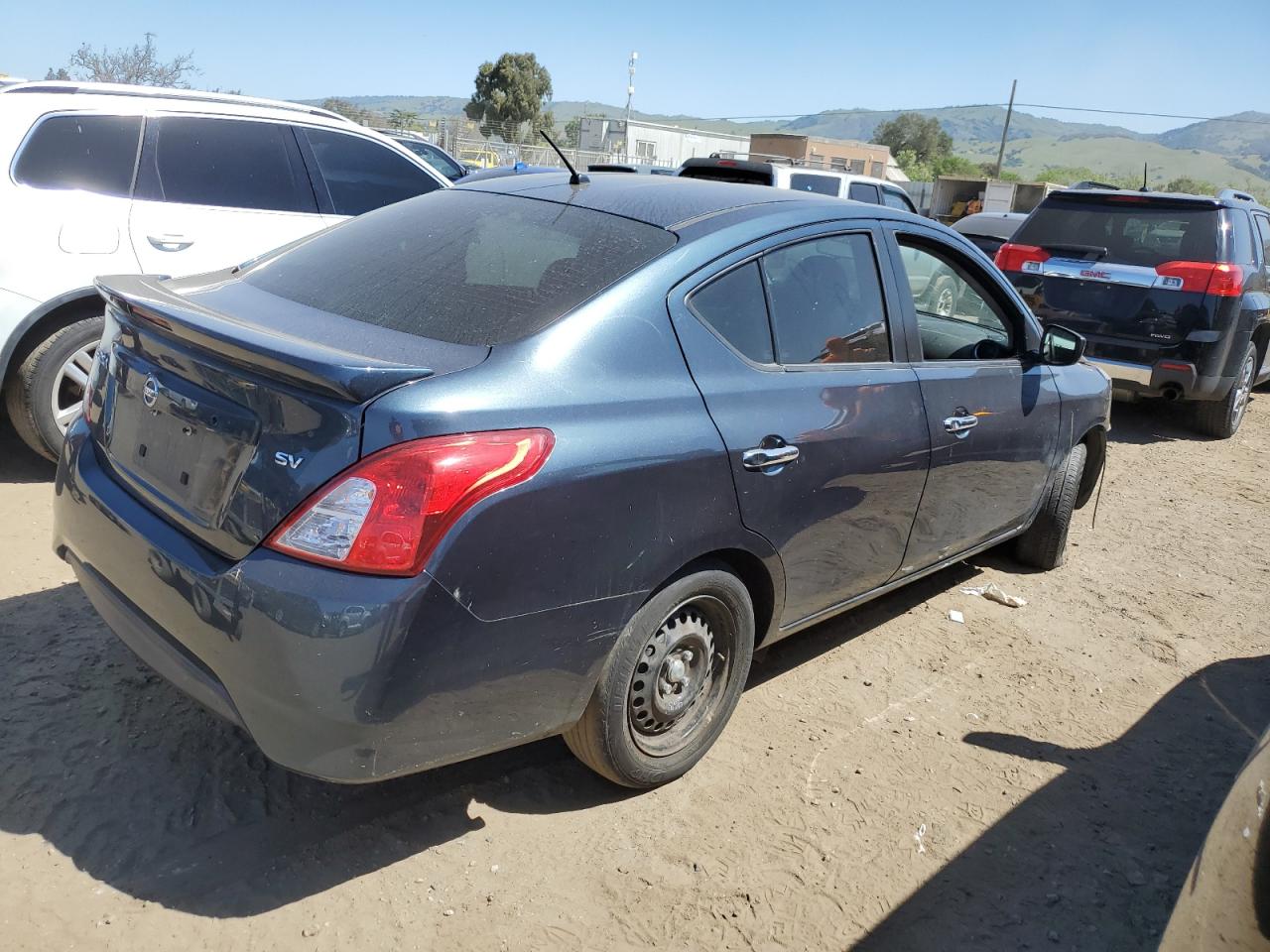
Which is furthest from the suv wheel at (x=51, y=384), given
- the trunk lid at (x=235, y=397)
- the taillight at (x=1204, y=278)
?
the taillight at (x=1204, y=278)

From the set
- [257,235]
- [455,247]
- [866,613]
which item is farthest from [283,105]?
[866,613]

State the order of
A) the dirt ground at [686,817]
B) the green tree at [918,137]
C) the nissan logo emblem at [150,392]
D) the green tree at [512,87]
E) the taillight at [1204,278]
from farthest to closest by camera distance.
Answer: the green tree at [918,137], the green tree at [512,87], the taillight at [1204,278], the nissan logo emblem at [150,392], the dirt ground at [686,817]

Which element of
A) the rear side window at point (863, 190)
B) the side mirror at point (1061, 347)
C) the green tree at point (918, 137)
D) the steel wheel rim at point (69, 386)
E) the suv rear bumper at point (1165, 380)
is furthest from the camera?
the green tree at point (918, 137)

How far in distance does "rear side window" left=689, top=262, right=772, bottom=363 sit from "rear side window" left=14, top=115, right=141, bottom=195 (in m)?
3.60

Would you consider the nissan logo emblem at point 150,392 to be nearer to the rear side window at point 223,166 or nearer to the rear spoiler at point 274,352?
the rear spoiler at point 274,352

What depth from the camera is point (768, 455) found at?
289 cm

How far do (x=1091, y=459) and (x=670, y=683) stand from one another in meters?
3.34

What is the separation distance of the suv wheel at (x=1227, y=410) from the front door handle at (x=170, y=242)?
776 centimetres

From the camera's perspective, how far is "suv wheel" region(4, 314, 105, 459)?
15.5ft

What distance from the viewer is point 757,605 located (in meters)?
3.19

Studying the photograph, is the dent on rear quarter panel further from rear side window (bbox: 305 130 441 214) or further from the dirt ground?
rear side window (bbox: 305 130 441 214)

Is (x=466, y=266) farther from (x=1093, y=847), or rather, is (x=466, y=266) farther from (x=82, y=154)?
(x=82, y=154)

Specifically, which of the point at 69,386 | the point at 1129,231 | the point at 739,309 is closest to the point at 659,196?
the point at 739,309

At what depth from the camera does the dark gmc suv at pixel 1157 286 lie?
767cm
